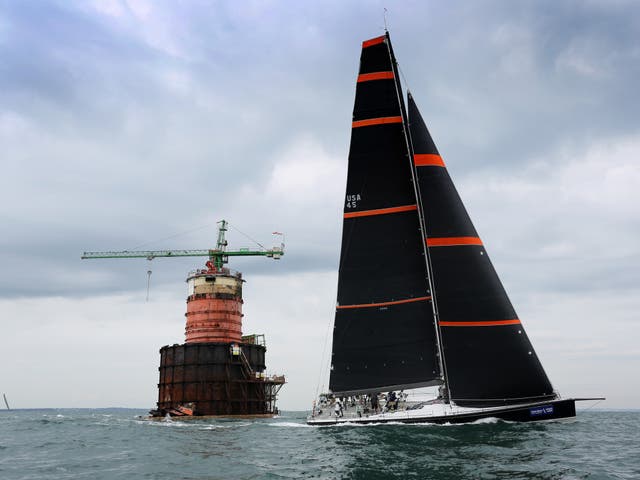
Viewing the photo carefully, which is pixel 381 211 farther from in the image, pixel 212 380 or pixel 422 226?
pixel 212 380

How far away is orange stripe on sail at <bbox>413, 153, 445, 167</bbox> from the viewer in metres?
28.2

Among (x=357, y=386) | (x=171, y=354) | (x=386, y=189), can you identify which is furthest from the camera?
(x=171, y=354)

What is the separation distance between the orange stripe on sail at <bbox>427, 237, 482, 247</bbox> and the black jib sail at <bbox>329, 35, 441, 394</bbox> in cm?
84

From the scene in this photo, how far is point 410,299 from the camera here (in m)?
27.6

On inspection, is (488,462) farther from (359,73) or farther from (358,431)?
(359,73)

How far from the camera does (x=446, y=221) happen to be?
27.5 meters

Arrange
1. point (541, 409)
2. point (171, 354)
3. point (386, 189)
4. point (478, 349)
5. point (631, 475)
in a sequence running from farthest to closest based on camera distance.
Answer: point (171, 354) < point (386, 189) < point (478, 349) < point (541, 409) < point (631, 475)

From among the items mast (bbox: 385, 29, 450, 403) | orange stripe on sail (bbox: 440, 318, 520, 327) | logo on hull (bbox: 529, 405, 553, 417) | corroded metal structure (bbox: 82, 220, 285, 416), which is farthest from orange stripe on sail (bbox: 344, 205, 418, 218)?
corroded metal structure (bbox: 82, 220, 285, 416)

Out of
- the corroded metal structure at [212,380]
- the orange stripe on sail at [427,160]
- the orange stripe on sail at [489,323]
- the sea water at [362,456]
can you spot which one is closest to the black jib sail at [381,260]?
the orange stripe on sail at [427,160]

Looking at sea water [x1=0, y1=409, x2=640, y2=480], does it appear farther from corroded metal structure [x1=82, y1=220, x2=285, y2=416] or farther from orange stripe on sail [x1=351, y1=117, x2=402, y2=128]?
corroded metal structure [x1=82, y1=220, x2=285, y2=416]

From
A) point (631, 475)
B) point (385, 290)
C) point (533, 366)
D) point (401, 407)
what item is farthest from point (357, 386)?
point (631, 475)

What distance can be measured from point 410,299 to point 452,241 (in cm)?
356

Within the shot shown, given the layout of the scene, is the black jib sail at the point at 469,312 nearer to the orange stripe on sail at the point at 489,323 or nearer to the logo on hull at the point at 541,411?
the orange stripe on sail at the point at 489,323

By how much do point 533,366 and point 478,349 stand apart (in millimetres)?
2457
